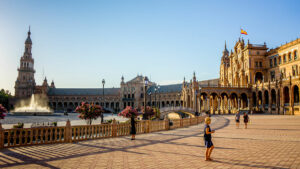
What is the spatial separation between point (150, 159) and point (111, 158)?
1518 millimetres

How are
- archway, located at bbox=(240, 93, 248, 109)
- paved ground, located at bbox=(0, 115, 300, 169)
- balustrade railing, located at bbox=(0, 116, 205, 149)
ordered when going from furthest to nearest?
archway, located at bbox=(240, 93, 248, 109)
balustrade railing, located at bbox=(0, 116, 205, 149)
paved ground, located at bbox=(0, 115, 300, 169)

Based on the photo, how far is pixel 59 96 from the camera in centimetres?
11819

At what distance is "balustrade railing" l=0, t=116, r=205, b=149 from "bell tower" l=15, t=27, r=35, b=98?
362 feet

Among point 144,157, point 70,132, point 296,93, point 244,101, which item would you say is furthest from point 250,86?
point 144,157

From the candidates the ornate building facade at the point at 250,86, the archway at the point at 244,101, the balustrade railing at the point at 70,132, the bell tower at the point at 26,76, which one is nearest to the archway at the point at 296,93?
the ornate building facade at the point at 250,86

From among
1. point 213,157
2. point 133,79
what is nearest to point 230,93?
point 213,157

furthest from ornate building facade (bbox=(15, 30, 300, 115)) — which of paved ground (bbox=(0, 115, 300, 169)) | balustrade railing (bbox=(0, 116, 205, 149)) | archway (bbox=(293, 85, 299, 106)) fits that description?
paved ground (bbox=(0, 115, 300, 169))

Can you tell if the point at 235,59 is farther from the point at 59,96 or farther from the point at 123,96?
the point at 59,96

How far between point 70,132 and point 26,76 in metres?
120

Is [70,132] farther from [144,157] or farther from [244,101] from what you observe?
[244,101]

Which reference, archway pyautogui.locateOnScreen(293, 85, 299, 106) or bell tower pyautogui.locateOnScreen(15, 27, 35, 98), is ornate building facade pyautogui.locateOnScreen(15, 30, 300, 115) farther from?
bell tower pyautogui.locateOnScreen(15, 27, 35, 98)

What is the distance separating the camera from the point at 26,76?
115375mm

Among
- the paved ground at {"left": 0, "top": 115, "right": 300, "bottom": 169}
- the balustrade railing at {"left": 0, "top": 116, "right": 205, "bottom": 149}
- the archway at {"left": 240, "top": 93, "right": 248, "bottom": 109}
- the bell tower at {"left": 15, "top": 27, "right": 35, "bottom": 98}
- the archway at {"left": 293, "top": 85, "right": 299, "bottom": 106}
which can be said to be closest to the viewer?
the paved ground at {"left": 0, "top": 115, "right": 300, "bottom": 169}

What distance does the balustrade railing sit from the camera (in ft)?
35.4
